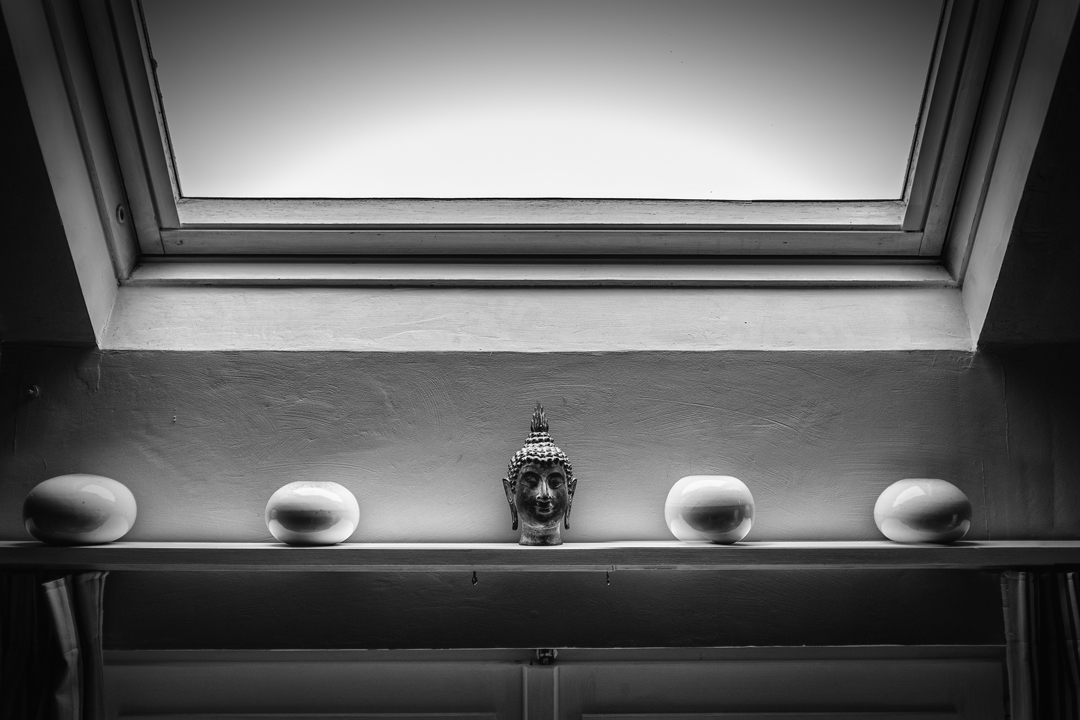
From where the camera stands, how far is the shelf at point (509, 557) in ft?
4.06

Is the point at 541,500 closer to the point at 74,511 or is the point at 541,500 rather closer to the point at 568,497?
the point at 568,497

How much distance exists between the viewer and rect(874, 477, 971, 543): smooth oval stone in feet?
4.17

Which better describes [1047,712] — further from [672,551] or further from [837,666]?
[672,551]

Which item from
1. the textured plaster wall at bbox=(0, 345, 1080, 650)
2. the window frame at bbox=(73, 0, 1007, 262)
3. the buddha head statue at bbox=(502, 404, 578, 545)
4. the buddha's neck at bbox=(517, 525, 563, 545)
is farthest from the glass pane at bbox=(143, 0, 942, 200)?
the buddha's neck at bbox=(517, 525, 563, 545)

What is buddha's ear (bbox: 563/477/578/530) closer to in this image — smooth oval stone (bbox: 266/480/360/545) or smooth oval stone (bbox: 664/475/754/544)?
smooth oval stone (bbox: 664/475/754/544)

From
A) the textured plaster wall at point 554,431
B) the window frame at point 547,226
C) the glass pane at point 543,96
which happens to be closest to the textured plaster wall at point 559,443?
the textured plaster wall at point 554,431

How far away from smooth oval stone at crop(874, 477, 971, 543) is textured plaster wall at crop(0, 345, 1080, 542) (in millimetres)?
152

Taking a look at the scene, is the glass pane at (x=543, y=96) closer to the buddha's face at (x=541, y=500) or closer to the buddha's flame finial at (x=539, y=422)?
the buddha's flame finial at (x=539, y=422)

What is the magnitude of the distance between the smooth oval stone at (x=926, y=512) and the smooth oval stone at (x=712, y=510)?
283 millimetres

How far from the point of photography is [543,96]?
1.54 m

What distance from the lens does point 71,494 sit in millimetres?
1241

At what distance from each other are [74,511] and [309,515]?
16.3 inches

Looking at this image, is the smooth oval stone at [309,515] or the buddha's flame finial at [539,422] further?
the buddha's flame finial at [539,422]

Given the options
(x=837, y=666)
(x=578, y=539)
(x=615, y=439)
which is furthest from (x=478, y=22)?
(x=837, y=666)
